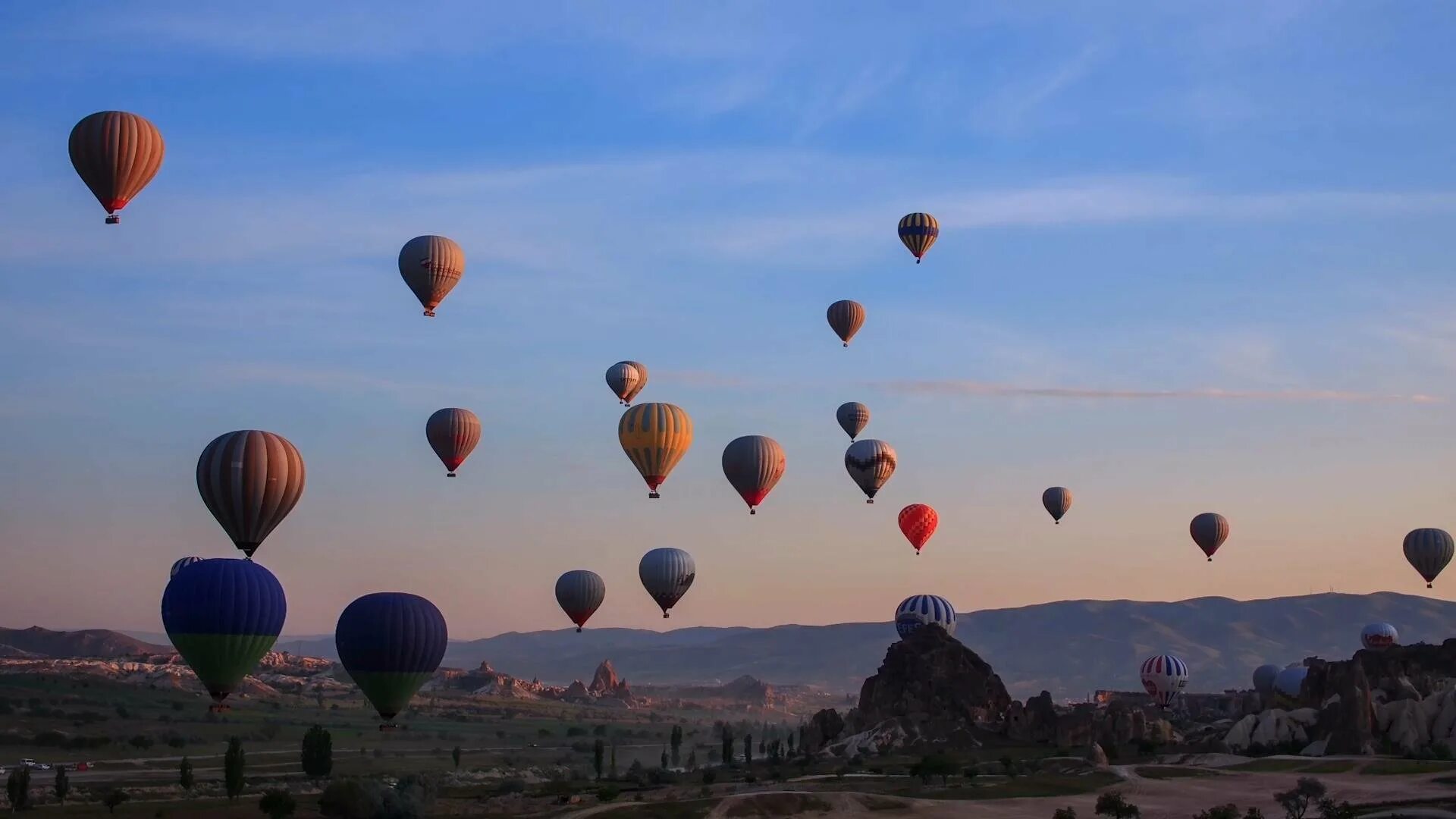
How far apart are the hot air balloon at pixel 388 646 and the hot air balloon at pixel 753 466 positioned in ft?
119

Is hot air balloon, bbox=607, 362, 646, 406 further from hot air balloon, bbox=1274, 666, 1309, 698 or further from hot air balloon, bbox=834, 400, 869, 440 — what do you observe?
hot air balloon, bbox=1274, 666, 1309, 698

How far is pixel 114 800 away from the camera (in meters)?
97.7

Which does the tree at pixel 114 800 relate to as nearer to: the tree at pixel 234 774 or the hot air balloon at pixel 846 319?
the tree at pixel 234 774

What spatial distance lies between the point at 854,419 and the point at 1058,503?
30623mm

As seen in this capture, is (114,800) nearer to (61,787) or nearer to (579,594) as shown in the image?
(61,787)

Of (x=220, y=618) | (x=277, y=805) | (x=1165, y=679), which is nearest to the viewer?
(x=220, y=618)

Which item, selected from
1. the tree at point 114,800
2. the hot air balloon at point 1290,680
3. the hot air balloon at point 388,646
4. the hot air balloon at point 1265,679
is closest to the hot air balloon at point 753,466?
the hot air balloon at point 388,646

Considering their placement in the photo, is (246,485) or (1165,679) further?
(1165,679)

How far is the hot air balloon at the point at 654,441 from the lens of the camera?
11238 centimetres

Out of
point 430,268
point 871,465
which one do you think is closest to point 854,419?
point 871,465

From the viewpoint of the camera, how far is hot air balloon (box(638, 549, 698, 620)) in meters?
126

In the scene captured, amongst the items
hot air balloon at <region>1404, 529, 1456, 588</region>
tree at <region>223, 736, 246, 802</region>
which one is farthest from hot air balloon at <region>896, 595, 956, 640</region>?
tree at <region>223, 736, 246, 802</region>

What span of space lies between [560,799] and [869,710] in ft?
135

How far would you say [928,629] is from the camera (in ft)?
456
